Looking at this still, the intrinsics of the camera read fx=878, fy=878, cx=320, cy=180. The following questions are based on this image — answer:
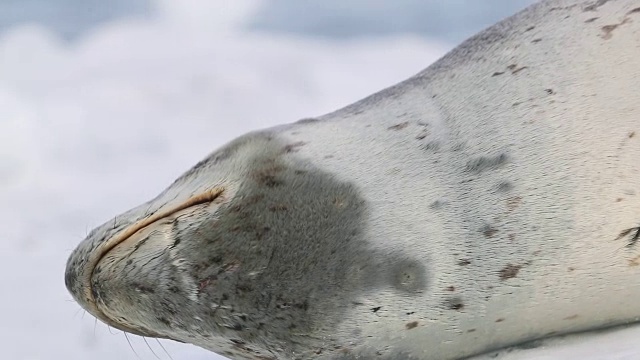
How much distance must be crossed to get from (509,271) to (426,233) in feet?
0.48

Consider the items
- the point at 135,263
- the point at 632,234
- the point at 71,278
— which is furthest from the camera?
the point at 71,278

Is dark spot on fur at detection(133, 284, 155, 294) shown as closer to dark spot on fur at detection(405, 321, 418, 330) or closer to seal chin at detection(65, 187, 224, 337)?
seal chin at detection(65, 187, 224, 337)

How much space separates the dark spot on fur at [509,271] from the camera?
4.67ft

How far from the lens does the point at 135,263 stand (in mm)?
1512

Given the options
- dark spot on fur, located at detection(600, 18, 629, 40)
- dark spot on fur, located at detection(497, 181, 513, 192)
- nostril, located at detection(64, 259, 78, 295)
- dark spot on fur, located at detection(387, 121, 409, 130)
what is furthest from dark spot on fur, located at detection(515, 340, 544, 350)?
nostril, located at detection(64, 259, 78, 295)

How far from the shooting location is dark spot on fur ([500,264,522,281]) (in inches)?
56.1

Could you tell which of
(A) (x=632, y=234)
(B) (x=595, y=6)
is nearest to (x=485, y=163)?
(A) (x=632, y=234)

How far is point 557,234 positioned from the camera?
4.66 ft

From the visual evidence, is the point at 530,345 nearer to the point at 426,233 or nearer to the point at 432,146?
the point at 426,233

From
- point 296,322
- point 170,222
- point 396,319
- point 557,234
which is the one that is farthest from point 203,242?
point 557,234

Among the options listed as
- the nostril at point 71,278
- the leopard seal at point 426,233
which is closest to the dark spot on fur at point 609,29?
the leopard seal at point 426,233

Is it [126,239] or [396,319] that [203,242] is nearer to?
[126,239]

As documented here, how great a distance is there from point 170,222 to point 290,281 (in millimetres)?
243

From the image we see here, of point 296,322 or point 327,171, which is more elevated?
point 327,171
